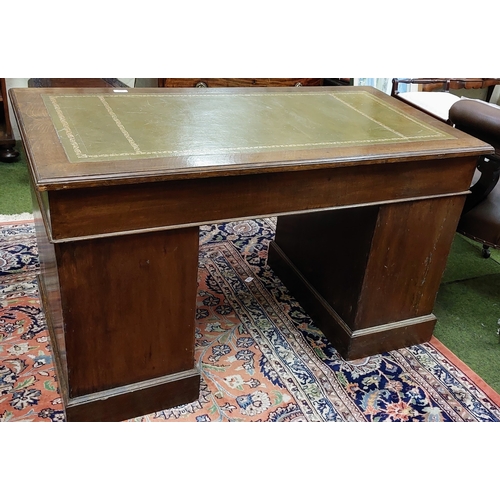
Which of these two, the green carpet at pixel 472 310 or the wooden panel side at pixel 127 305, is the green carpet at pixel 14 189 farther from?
the green carpet at pixel 472 310

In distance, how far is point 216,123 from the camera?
6.39 feet

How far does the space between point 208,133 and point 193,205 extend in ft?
1.03

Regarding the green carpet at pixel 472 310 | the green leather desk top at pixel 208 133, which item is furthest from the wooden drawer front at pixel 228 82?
the green carpet at pixel 472 310

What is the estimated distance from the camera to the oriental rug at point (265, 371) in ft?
6.58

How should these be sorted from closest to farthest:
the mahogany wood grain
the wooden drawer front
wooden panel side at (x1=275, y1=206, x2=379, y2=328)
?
the mahogany wood grain, wooden panel side at (x1=275, y1=206, x2=379, y2=328), the wooden drawer front

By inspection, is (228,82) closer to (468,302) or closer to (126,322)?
(468,302)

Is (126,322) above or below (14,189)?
above

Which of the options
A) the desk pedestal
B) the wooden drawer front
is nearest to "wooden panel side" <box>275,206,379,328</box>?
the desk pedestal

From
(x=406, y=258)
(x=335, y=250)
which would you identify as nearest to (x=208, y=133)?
(x=335, y=250)

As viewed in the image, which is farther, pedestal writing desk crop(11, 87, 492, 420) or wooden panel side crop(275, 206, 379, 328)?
wooden panel side crop(275, 206, 379, 328)

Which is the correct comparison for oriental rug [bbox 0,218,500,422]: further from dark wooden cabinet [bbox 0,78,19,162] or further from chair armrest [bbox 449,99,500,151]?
dark wooden cabinet [bbox 0,78,19,162]

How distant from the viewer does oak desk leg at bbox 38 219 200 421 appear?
164 cm

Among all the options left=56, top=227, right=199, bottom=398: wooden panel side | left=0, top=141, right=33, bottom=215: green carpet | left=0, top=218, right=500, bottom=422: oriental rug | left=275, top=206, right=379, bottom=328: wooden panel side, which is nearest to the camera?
left=56, top=227, right=199, bottom=398: wooden panel side

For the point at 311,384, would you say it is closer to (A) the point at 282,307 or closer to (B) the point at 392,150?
(A) the point at 282,307
